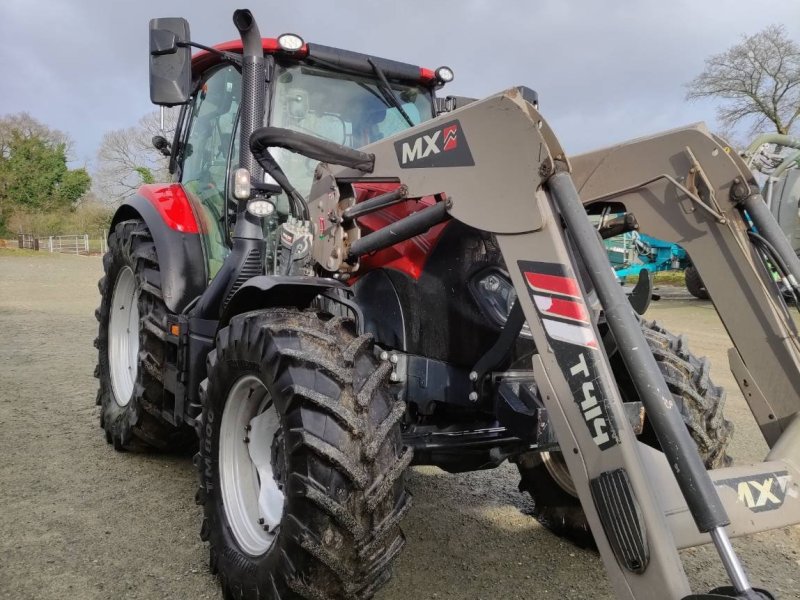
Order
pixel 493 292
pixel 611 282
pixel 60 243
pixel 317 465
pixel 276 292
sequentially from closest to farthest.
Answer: pixel 611 282, pixel 317 465, pixel 276 292, pixel 493 292, pixel 60 243

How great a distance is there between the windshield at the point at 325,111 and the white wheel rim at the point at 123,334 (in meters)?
1.78

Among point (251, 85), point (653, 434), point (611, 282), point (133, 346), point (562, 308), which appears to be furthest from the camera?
point (133, 346)

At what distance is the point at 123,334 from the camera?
4.66 meters

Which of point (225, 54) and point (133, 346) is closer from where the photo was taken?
point (225, 54)

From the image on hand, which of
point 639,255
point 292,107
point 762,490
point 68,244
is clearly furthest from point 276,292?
point 68,244

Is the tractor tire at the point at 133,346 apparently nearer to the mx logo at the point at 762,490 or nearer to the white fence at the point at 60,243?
the mx logo at the point at 762,490

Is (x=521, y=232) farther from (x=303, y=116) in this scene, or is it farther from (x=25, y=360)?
(x=25, y=360)

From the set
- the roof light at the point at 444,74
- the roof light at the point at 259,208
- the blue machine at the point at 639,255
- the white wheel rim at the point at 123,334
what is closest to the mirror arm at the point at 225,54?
the roof light at the point at 259,208

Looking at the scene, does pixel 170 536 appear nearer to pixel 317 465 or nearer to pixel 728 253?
pixel 317 465

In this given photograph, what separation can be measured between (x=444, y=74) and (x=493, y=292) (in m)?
1.76

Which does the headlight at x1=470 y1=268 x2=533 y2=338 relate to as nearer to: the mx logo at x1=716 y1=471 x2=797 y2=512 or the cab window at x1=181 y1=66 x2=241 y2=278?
the mx logo at x1=716 y1=471 x2=797 y2=512

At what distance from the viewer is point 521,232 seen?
81.1 inches

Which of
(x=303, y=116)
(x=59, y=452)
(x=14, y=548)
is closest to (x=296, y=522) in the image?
(x=14, y=548)

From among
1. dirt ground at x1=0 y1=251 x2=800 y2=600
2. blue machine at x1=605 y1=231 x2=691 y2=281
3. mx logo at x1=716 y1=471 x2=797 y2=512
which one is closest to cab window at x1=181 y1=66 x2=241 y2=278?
dirt ground at x1=0 y1=251 x2=800 y2=600
